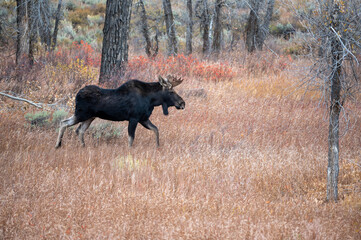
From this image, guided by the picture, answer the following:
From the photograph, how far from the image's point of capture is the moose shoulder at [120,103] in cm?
596

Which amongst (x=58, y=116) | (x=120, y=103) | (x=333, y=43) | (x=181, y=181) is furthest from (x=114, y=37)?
(x=333, y=43)

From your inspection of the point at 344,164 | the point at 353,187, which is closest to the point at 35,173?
the point at 353,187

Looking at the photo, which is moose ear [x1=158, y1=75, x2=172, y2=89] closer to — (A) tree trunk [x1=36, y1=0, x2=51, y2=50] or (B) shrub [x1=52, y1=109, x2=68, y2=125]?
(B) shrub [x1=52, y1=109, x2=68, y2=125]

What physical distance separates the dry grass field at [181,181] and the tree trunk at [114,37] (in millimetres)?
1746

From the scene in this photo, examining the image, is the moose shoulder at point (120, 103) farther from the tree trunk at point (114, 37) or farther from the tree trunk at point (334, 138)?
the tree trunk at point (114, 37)

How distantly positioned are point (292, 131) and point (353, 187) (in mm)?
3161

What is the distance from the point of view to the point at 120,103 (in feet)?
19.7

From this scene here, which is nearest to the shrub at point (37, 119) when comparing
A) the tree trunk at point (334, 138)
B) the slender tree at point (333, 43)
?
the slender tree at point (333, 43)

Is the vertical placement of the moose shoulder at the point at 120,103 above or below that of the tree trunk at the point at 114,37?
below

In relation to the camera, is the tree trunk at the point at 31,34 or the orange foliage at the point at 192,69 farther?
the orange foliage at the point at 192,69

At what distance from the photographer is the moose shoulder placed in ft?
19.5

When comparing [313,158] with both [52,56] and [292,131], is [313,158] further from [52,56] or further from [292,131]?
[52,56]

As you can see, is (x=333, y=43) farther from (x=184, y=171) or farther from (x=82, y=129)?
(x=82, y=129)

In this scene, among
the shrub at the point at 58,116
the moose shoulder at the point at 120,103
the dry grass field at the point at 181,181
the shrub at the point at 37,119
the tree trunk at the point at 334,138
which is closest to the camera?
the dry grass field at the point at 181,181
